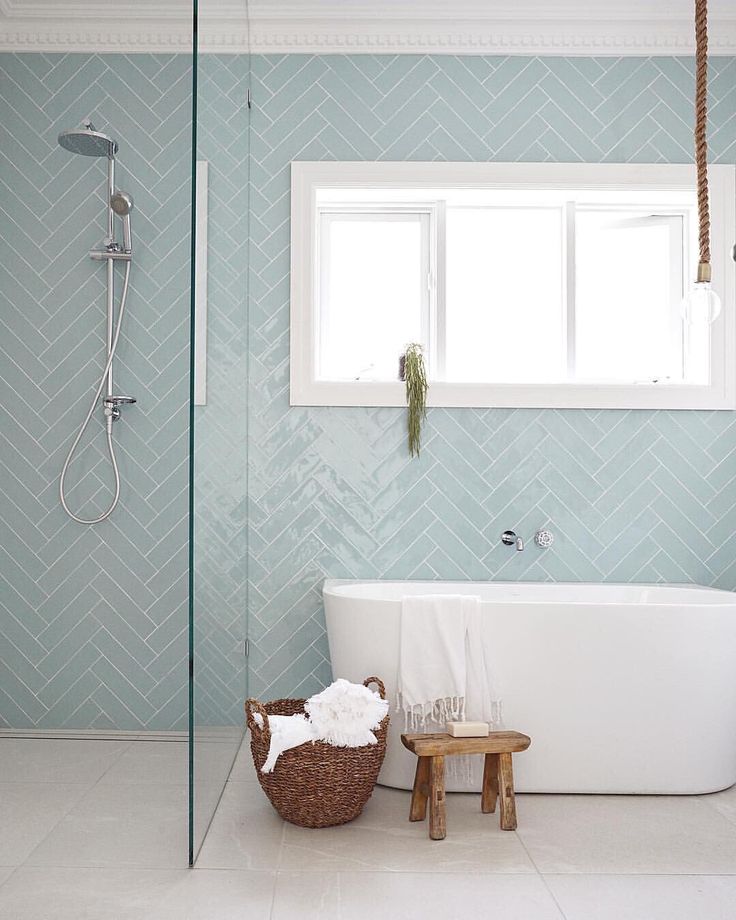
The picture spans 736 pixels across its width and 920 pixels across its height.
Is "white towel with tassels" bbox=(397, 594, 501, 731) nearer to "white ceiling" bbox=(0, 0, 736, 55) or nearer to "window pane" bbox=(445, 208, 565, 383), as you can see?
"window pane" bbox=(445, 208, 565, 383)

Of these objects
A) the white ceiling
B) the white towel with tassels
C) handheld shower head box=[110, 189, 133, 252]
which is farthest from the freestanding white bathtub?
the white ceiling

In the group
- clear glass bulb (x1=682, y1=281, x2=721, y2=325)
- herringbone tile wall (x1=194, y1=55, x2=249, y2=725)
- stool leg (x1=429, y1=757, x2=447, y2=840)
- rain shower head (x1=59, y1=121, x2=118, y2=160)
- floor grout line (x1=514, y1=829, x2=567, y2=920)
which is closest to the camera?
clear glass bulb (x1=682, y1=281, x2=721, y2=325)

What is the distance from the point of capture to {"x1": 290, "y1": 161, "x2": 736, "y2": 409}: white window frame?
3689 mm

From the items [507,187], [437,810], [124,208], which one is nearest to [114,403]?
[124,208]

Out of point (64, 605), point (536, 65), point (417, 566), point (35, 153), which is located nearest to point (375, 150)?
point (536, 65)

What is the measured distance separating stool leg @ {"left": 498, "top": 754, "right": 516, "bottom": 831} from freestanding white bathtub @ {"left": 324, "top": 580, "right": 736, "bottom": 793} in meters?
0.26

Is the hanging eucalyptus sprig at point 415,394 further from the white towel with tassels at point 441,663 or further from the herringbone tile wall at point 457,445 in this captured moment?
the white towel with tassels at point 441,663

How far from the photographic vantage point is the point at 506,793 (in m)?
2.63

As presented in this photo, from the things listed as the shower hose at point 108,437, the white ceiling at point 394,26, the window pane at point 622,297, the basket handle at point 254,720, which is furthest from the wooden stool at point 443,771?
the white ceiling at point 394,26

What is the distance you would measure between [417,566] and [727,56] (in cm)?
254

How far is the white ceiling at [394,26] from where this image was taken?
144 inches

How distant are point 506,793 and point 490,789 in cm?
15

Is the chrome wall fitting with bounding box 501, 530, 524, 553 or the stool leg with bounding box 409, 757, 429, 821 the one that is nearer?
the stool leg with bounding box 409, 757, 429, 821

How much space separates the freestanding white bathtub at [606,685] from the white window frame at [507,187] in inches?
42.5
